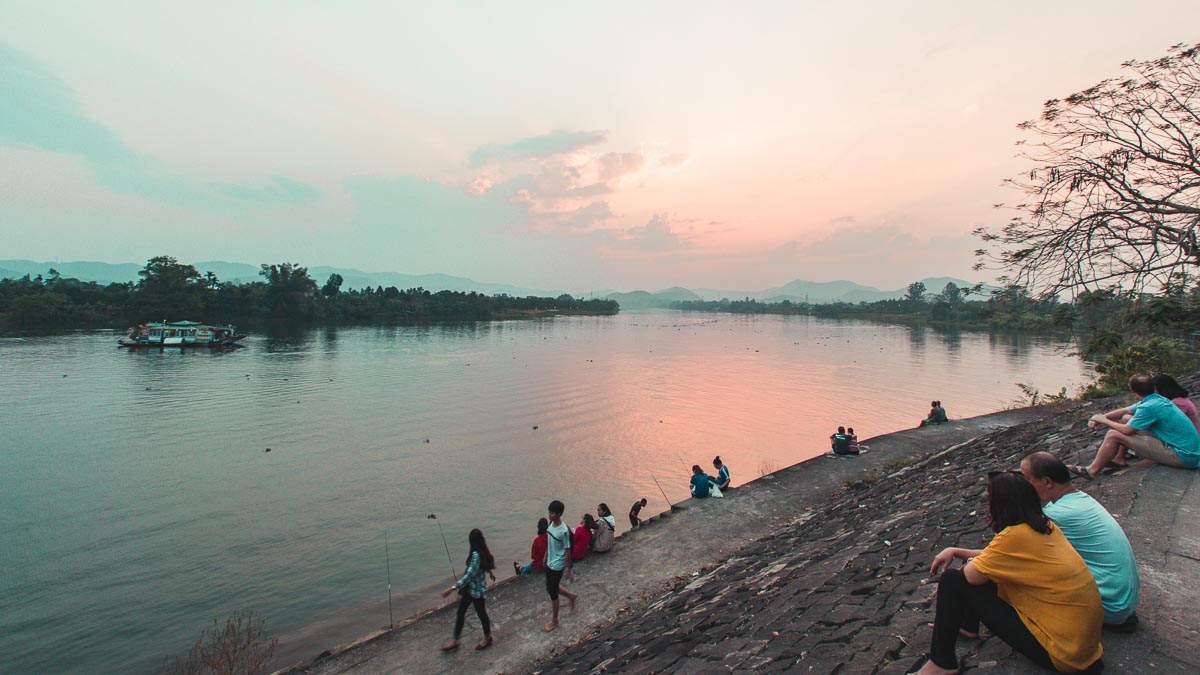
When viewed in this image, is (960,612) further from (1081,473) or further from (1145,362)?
(1145,362)

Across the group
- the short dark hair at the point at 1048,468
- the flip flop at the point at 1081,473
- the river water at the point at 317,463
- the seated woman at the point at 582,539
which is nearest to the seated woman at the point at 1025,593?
the short dark hair at the point at 1048,468

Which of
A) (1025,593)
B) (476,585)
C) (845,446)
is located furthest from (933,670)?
(845,446)

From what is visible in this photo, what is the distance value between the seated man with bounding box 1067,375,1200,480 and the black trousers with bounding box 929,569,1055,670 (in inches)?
177

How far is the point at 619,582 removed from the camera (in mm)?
8492

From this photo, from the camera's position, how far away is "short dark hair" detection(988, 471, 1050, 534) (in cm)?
304

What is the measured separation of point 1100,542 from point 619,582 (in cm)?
667

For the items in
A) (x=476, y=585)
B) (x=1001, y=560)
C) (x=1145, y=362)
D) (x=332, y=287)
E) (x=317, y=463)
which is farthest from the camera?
(x=332, y=287)

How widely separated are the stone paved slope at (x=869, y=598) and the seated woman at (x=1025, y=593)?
0.32m

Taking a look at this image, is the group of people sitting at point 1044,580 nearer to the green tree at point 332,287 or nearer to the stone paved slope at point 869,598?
the stone paved slope at point 869,598

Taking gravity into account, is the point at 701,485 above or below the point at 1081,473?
below

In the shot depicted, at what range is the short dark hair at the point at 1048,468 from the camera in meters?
3.41

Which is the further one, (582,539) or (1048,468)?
(582,539)

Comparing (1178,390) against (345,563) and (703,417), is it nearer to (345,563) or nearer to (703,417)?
(345,563)

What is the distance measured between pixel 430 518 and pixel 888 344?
72996 mm
